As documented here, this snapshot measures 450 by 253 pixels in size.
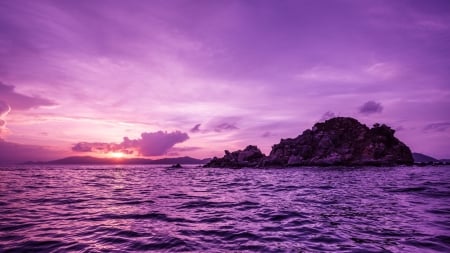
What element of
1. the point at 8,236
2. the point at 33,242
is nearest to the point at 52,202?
the point at 8,236

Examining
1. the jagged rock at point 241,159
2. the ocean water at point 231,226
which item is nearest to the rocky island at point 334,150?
the jagged rock at point 241,159

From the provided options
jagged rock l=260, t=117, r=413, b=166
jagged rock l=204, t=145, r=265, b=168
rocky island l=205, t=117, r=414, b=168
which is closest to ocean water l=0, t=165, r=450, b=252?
jagged rock l=260, t=117, r=413, b=166

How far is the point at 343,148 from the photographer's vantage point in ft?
353

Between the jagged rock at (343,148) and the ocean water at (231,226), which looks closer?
the ocean water at (231,226)

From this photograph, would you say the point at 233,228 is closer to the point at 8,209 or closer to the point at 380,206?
the point at 380,206

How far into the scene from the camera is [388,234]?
9.62 m

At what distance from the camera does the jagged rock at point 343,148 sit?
98375 millimetres

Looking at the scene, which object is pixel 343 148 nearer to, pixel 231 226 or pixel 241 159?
pixel 241 159

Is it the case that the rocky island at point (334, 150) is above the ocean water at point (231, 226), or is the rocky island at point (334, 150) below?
above

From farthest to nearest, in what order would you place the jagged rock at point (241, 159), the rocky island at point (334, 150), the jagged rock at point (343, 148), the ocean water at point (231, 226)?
the jagged rock at point (241, 159) < the rocky island at point (334, 150) < the jagged rock at point (343, 148) < the ocean water at point (231, 226)

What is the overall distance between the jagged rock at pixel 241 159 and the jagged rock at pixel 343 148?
5.37 m

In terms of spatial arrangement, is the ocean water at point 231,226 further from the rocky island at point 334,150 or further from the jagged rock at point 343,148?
the rocky island at point 334,150

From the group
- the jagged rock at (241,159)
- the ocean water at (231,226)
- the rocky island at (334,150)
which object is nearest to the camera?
the ocean water at (231,226)

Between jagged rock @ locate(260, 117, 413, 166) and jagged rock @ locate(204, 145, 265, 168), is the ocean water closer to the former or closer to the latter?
jagged rock @ locate(260, 117, 413, 166)
